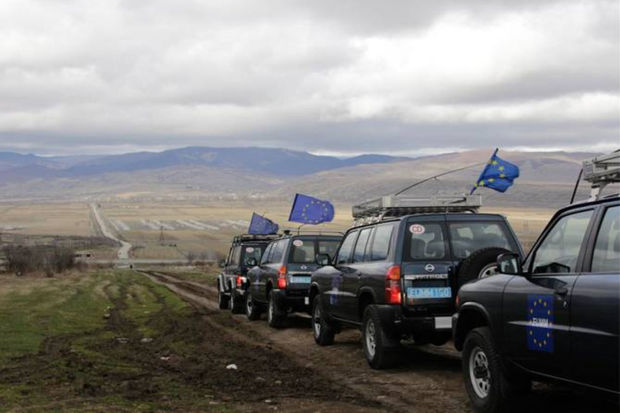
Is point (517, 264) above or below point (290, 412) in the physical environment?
above

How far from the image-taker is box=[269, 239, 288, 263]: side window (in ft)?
58.7

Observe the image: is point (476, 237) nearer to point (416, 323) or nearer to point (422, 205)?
point (416, 323)

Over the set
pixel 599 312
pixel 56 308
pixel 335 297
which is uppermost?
pixel 599 312

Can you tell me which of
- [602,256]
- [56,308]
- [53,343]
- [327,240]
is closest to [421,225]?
[602,256]

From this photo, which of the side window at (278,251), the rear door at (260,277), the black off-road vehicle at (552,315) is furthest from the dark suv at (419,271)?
the rear door at (260,277)

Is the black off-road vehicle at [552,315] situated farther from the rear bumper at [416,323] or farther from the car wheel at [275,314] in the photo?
the car wheel at [275,314]

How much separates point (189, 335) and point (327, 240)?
11.6ft

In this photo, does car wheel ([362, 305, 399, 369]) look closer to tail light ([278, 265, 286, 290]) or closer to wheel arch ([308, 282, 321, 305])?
wheel arch ([308, 282, 321, 305])

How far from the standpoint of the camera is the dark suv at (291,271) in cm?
1709

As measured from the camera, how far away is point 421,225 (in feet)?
35.5

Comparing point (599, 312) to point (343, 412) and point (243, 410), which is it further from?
point (243, 410)

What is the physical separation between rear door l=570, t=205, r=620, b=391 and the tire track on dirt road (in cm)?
251

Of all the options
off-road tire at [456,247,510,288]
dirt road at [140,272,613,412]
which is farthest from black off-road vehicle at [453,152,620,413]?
off-road tire at [456,247,510,288]

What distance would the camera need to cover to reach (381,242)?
37.5 ft
